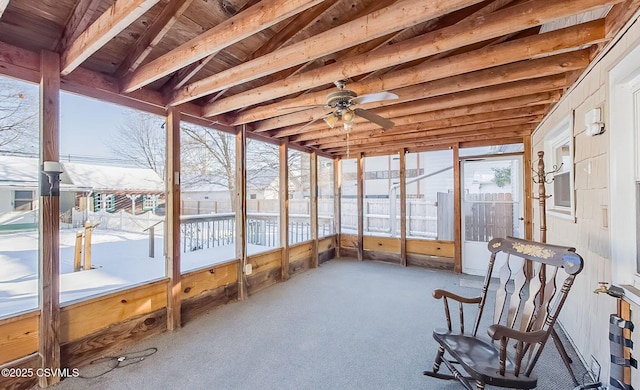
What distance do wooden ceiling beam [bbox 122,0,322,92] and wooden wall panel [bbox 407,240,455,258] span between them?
190 inches

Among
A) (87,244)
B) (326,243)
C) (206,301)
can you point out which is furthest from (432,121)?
(87,244)

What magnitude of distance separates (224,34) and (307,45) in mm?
557

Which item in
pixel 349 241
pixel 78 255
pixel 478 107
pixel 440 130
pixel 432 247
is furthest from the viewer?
pixel 349 241

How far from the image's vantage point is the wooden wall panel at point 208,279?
3.23 metres

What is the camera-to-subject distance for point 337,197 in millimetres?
6309

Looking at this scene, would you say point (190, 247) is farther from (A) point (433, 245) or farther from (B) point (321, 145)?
(A) point (433, 245)

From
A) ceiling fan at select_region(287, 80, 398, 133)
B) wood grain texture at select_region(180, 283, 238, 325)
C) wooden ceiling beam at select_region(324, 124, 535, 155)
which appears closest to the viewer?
ceiling fan at select_region(287, 80, 398, 133)

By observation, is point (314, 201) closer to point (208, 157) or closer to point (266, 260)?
point (266, 260)

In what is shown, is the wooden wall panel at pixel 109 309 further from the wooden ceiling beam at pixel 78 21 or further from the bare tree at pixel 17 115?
the wooden ceiling beam at pixel 78 21

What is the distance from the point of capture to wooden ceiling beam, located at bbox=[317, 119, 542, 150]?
3.88 meters

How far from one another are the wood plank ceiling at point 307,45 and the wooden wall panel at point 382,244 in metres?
3.14

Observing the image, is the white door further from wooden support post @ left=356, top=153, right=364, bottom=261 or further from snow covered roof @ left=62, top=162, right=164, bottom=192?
snow covered roof @ left=62, top=162, right=164, bottom=192

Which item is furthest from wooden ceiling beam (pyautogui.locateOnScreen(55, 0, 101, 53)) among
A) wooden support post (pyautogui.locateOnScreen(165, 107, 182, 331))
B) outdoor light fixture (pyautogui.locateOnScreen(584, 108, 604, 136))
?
outdoor light fixture (pyautogui.locateOnScreen(584, 108, 604, 136))

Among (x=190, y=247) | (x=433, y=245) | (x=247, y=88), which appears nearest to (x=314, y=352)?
(x=190, y=247)
